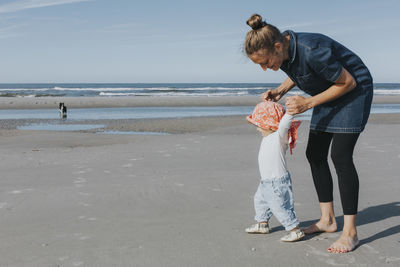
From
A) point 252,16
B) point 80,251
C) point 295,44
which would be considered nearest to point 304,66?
point 295,44

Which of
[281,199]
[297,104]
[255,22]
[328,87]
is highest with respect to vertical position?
[255,22]

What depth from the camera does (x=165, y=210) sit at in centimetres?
393

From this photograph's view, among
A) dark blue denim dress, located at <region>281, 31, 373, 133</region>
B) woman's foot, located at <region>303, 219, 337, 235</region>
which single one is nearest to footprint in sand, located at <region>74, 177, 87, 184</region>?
woman's foot, located at <region>303, 219, 337, 235</region>

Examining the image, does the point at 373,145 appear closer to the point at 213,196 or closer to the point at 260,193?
the point at 213,196

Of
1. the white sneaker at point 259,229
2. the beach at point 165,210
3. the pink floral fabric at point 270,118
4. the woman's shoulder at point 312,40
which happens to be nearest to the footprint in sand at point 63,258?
the beach at point 165,210

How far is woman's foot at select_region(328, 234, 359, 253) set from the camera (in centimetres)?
286

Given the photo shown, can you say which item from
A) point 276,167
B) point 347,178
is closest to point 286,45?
point 276,167

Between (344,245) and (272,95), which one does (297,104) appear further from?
(344,245)

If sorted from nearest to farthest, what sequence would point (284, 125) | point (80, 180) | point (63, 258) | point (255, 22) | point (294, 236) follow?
point (255, 22), point (63, 258), point (284, 125), point (294, 236), point (80, 180)

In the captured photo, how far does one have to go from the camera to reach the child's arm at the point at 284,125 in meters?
2.89

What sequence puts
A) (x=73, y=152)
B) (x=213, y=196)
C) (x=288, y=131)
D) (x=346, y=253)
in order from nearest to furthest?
(x=346, y=253), (x=288, y=131), (x=213, y=196), (x=73, y=152)

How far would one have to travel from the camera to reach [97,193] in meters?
4.50

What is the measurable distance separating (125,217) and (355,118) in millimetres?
2037

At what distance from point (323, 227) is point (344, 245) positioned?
1.43 ft
